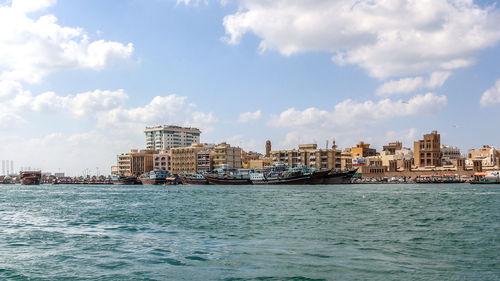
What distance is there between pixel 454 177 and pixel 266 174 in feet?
211

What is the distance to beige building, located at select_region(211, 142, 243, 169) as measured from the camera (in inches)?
6944

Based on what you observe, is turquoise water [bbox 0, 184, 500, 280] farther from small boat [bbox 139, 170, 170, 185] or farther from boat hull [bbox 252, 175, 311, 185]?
small boat [bbox 139, 170, 170, 185]

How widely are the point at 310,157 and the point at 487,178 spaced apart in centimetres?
5506

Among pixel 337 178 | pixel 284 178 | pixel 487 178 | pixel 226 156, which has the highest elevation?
pixel 226 156

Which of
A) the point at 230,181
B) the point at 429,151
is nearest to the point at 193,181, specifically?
the point at 230,181

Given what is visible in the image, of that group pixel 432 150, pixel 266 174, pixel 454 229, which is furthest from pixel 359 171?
pixel 454 229

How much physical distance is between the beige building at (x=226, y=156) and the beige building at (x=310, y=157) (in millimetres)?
13916

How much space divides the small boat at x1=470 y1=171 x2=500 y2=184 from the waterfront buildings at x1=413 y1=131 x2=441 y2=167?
1137 inches

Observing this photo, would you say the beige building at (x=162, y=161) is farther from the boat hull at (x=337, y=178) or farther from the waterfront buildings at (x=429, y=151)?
the waterfront buildings at (x=429, y=151)

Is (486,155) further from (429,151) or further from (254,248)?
(254,248)

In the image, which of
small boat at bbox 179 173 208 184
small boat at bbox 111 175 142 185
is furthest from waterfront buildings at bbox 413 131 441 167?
small boat at bbox 111 175 142 185

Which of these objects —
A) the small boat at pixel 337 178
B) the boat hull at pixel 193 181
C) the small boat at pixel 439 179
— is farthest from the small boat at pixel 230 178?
the small boat at pixel 439 179

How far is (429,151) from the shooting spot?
605ft

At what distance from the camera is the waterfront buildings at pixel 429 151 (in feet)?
605
